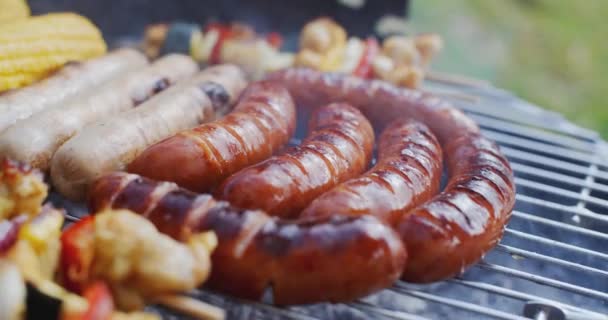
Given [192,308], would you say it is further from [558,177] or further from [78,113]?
[558,177]

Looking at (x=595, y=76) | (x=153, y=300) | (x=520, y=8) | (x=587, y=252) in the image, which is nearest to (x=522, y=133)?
(x=587, y=252)

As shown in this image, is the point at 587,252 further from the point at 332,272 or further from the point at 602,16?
the point at 602,16

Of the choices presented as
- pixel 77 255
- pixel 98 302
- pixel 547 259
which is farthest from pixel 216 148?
pixel 547 259

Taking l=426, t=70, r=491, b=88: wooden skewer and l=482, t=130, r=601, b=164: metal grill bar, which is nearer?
l=482, t=130, r=601, b=164: metal grill bar

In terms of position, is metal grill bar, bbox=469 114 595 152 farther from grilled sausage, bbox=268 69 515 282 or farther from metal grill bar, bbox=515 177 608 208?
grilled sausage, bbox=268 69 515 282

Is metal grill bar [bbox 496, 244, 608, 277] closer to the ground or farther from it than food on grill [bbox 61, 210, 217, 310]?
farther from it

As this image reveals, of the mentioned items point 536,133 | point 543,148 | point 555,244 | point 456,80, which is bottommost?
point 555,244

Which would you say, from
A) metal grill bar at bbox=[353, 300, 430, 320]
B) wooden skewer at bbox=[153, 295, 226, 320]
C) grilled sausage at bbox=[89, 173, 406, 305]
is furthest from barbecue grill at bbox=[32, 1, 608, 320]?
wooden skewer at bbox=[153, 295, 226, 320]
